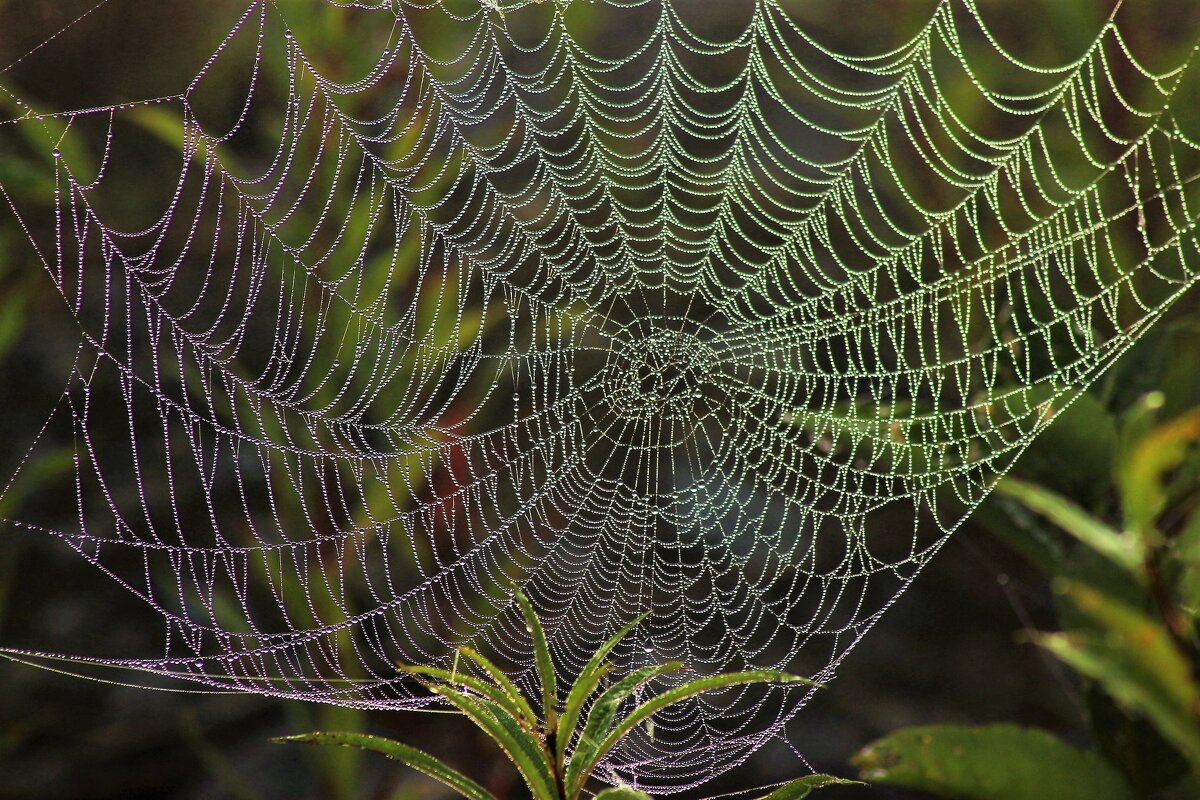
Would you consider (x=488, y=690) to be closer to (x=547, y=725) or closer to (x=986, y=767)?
(x=547, y=725)

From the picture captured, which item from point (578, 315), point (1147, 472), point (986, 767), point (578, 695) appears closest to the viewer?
point (1147, 472)

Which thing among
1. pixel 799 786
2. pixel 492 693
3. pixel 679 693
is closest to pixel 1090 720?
pixel 799 786

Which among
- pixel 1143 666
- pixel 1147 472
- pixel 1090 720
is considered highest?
pixel 1147 472

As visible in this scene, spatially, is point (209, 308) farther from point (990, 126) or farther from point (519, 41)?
point (990, 126)

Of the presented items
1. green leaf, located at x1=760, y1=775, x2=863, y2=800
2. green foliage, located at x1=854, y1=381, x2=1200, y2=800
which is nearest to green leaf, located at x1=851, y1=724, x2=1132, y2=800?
green foliage, located at x1=854, y1=381, x2=1200, y2=800

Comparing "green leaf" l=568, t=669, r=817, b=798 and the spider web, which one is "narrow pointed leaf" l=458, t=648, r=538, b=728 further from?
the spider web

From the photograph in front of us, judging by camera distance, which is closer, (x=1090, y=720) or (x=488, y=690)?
A: (x=488, y=690)

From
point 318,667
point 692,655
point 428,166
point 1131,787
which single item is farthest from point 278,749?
point 1131,787

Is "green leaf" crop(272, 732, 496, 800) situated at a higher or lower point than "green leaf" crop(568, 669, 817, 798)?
lower
